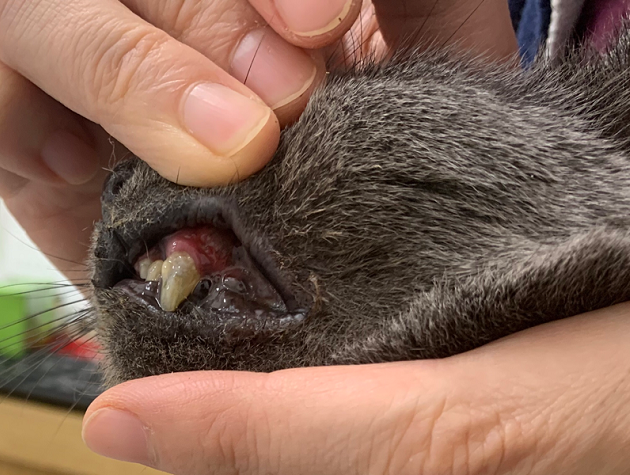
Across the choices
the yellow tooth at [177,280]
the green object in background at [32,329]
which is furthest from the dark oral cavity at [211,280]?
the green object in background at [32,329]

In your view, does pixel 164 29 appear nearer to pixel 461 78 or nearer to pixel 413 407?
pixel 461 78

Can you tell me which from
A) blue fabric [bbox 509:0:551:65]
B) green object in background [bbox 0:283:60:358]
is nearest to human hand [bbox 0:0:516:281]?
green object in background [bbox 0:283:60:358]

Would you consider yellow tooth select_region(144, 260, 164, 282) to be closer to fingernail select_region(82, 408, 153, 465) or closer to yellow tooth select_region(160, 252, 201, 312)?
yellow tooth select_region(160, 252, 201, 312)

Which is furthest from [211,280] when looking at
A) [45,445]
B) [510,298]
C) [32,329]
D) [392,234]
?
[45,445]

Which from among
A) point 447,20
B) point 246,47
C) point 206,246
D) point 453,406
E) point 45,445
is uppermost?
point 447,20

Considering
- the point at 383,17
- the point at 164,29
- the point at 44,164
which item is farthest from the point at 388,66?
the point at 44,164

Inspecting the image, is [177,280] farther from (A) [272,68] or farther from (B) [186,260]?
(A) [272,68]
